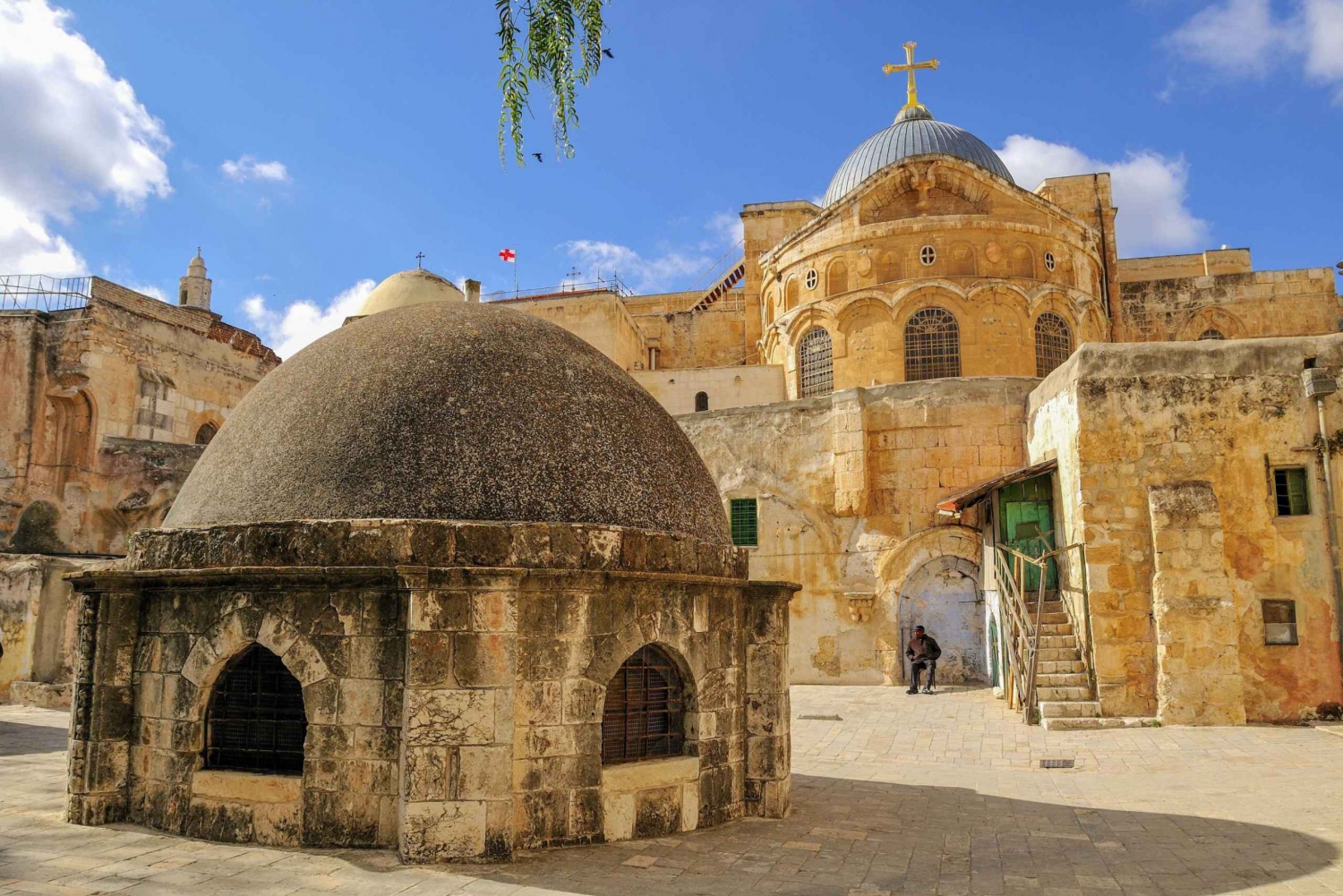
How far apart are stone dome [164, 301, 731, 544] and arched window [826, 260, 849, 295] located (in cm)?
1680

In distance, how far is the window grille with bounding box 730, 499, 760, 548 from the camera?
64.4 feet

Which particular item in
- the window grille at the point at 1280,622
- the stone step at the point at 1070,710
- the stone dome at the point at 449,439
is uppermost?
the stone dome at the point at 449,439

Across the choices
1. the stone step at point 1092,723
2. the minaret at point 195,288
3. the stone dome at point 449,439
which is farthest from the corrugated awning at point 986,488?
the minaret at point 195,288

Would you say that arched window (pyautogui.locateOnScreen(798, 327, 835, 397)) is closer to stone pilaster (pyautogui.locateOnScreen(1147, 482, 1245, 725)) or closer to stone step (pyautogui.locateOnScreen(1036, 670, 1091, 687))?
stone step (pyautogui.locateOnScreen(1036, 670, 1091, 687))

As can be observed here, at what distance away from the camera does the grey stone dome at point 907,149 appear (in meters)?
27.1

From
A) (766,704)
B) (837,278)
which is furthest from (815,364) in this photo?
(766,704)

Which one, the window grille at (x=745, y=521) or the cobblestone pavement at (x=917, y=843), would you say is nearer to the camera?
the cobblestone pavement at (x=917, y=843)

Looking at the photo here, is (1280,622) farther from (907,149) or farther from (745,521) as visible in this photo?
(907,149)

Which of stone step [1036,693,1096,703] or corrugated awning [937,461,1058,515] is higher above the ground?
corrugated awning [937,461,1058,515]

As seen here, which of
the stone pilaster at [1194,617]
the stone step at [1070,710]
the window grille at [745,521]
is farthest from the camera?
the window grille at [745,521]

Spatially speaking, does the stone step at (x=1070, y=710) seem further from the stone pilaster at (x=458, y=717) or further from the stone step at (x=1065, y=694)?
the stone pilaster at (x=458, y=717)

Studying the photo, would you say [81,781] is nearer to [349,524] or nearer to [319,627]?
[319,627]

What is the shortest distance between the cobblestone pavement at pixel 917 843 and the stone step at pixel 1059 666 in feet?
7.45

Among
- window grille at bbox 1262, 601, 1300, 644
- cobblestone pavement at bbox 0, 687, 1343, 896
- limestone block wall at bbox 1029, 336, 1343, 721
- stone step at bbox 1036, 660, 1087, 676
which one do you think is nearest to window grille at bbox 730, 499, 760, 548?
stone step at bbox 1036, 660, 1087, 676
